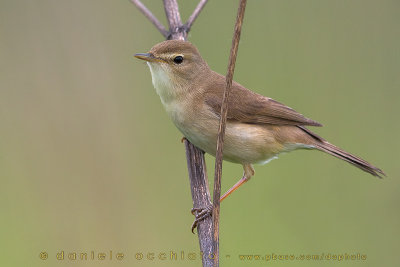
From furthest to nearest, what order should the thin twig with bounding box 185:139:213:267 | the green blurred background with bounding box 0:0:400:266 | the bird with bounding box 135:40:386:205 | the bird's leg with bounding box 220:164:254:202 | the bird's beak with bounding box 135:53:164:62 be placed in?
the bird's leg with bounding box 220:164:254:202
the green blurred background with bounding box 0:0:400:266
the bird with bounding box 135:40:386:205
the bird's beak with bounding box 135:53:164:62
the thin twig with bounding box 185:139:213:267

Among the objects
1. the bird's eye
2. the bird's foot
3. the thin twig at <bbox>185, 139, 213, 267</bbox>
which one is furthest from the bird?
the bird's foot

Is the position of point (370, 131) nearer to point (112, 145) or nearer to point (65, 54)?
point (112, 145)

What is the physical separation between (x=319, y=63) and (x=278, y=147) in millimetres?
1151

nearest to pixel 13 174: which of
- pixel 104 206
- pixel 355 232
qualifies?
pixel 104 206

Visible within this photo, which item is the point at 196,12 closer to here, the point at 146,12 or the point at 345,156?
the point at 146,12

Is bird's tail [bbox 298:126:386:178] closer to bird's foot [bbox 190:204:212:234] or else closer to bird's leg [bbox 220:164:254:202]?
bird's leg [bbox 220:164:254:202]

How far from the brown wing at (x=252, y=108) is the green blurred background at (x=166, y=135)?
0.60 m

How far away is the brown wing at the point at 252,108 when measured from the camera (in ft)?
13.6

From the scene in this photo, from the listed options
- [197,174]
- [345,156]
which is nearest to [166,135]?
[197,174]

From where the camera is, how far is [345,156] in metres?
4.10

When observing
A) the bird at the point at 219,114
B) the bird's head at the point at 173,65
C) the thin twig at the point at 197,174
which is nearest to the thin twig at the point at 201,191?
the thin twig at the point at 197,174

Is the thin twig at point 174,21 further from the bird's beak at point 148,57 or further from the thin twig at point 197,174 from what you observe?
the bird's beak at point 148,57

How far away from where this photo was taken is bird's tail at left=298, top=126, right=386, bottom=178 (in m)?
3.91

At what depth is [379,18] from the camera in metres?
4.86
